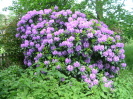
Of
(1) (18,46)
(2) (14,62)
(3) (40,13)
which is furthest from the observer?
(2) (14,62)

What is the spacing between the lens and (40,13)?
20.6 ft

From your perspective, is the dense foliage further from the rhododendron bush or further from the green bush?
the rhododendron bush

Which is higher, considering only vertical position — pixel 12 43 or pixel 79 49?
pixel 12 43

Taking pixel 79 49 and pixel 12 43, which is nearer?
pixel 79 49

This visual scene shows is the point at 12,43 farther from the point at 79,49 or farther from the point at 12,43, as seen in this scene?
the point at 79,49

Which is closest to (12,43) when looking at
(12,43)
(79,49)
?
(12,43)

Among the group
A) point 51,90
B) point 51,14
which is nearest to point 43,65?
point 51,90

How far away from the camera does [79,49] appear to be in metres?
4.86

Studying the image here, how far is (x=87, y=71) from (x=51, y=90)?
176 cm

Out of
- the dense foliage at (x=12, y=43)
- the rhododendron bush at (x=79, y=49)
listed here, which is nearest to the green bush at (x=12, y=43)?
the dense foliage at (x=12, y=43)

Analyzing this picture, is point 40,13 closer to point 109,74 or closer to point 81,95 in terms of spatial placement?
point 109,74

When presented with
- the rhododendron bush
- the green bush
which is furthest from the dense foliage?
the rhododendron bush

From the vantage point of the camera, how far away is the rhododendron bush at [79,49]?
4703mm

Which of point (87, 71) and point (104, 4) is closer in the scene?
point (87, 71)
